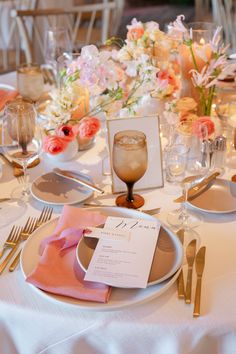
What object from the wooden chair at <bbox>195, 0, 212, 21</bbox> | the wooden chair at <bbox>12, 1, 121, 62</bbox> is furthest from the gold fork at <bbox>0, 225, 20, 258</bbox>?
the wooden chair at <bbox>195, 0, 212, 21</bbox>

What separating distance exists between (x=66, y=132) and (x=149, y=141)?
0.85 feet

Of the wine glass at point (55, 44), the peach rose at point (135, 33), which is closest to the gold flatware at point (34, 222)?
the peach rose at point (135, 33)

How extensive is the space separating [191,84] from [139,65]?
241 millimetres

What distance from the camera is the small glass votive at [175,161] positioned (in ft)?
3.86

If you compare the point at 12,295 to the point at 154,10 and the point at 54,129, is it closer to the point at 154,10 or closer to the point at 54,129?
the point at 54,129

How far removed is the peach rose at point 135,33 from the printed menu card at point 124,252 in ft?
2.53

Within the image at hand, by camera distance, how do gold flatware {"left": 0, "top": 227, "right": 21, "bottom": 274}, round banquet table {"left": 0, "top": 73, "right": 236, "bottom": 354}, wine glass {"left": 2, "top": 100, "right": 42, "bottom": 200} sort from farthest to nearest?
wine glass {"left": 2, "top": 100, "right": 42, "bottom": 200} → gold flatware {"left": 0, "top": 227, "right": 21, "bottom": 274} → round banquet table {"left": 0, "top": 73, "right": 236, "bottom": 354}

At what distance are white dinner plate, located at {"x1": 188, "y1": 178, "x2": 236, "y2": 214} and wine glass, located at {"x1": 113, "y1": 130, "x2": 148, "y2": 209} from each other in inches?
5.9

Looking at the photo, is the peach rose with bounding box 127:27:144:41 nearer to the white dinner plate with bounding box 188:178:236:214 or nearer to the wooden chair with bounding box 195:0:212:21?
the white dinner plate with bounding box 188:178:236:214

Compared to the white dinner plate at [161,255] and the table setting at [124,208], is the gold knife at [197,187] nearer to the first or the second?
the table setting at [124,208]

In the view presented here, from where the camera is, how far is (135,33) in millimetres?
1537

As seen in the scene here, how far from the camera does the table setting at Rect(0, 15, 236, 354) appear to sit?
2.66 ft

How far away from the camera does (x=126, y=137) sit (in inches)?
44.6

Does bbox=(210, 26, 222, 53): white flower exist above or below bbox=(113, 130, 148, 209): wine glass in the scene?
above
